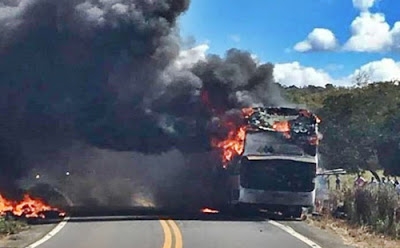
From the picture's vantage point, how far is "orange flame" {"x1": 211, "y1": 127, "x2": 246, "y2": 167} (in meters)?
32.2

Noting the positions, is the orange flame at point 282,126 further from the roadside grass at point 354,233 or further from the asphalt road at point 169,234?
the asphalt road at point 169,234

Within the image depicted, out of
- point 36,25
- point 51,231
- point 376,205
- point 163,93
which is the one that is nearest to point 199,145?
point 163,93

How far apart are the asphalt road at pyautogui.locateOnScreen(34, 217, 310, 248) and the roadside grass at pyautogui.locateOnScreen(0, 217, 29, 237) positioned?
112 centimetres

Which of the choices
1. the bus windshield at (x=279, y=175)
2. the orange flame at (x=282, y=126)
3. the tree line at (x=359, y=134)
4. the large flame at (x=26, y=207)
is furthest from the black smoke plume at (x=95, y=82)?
the tree line at (x=359, y=134)

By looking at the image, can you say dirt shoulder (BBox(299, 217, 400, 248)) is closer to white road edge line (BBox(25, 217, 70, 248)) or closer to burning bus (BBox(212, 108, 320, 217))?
burning bus (BBox(212, 108, 320, 217))

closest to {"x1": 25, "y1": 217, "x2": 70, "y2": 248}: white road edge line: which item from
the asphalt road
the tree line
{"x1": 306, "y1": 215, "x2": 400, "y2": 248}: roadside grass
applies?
the asphalt road

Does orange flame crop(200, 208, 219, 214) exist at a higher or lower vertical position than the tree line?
lower

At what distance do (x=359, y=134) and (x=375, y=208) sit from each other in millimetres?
32121

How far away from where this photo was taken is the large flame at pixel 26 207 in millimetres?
26844

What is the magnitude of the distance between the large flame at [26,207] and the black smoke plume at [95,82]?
1365mm

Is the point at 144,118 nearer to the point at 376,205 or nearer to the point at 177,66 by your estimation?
the point at 177,66

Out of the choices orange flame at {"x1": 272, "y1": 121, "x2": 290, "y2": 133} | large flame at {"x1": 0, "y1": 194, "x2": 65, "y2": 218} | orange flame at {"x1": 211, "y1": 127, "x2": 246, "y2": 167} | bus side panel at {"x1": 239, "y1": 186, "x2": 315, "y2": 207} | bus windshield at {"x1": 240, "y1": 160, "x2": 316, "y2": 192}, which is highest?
orange flame at {"x1": 272, "y1": 121, "x2": 290, "y2": 133}

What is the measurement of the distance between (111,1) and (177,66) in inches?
152

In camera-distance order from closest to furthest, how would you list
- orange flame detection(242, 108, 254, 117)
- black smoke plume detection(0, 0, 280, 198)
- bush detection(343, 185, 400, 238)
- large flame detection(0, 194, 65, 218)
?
bush detection(343, 185, 400, 238) < large flame detection(0, 194, 65, 218) < black smoke plume detection(0, 0, 280, 198) < orange flame detection(242, 108, 254, 117)
